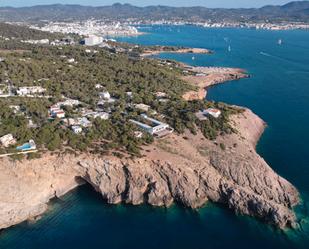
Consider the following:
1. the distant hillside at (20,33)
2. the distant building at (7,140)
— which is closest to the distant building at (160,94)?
the distant building at (7,140)

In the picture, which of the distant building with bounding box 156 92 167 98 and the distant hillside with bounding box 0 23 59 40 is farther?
the distant hillside with bounding box 0 23 59 40

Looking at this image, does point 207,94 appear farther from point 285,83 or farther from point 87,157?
point 87,157

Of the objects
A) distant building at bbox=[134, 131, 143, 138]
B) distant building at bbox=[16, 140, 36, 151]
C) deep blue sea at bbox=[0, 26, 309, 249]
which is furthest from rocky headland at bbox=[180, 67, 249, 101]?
distant building at bbox=[16, 140, 36, 151]

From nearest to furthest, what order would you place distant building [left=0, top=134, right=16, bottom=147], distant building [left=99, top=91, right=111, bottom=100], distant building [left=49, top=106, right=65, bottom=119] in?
distant building [left=0, top=134, right=16, bottom=147] → distant building [left=49, top=106, right=65, bottom=119] → distant building [left=99, top=91, right=111, bottom=100]

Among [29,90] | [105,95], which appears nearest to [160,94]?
[105,95]

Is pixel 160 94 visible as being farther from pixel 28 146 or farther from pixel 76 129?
pixel 28 146

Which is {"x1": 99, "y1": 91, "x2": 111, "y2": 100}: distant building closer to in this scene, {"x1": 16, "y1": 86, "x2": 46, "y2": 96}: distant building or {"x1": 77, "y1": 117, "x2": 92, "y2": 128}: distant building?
{"x1": 16, "y1": 86, "x2": 46, "y2": 96}: distant building

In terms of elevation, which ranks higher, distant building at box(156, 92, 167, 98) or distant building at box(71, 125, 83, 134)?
distant building at box(71, 125, 83, 134)

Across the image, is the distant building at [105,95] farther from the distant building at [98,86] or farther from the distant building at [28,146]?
the distant building at [28,146]
